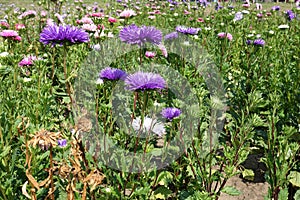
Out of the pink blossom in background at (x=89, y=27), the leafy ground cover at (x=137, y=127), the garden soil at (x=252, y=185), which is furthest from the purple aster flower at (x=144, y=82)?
the pink blossom in background at (x=89, y=27)

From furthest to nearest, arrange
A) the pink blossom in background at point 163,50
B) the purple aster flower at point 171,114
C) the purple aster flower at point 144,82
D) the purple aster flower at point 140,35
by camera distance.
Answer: the pink blossom in background at point 163,50 → the purple aster flower at point 140,35 → the purple aster flower at point 171,114 → the purple aster flower at point 144,82

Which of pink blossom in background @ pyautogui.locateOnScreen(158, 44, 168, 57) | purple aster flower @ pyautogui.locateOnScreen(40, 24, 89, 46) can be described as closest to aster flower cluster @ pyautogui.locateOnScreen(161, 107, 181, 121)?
purple aster flower @ pyautogui.locateOnScreen(40, 24, 89, 46)

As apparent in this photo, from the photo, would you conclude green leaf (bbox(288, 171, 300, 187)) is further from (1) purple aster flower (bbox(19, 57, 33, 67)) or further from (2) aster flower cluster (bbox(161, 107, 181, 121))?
(1) purple aster flower (bbox(19, 57, 33, 67))

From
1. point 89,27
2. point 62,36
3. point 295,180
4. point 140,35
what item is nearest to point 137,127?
point 140,35

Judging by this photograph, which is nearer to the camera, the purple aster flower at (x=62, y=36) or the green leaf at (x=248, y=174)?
the purple aster flower at (x=62, y=36)

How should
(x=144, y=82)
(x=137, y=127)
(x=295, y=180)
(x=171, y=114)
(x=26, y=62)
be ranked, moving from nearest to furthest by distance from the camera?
(x=144, y=82) < (x=171, y=114) < (x=137, y=127) < (x=295, y=180) < (x=26, y=62)

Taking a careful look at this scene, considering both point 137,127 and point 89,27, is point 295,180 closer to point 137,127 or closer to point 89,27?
point 137,127

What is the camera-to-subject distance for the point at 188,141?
1.84 m

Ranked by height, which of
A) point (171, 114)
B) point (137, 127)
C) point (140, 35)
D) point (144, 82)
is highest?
point (140, 35)

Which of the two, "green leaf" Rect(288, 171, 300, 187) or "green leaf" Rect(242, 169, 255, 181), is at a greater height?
"green leaf" Rect(288, 171, 300, 187)

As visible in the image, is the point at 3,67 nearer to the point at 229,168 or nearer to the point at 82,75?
the point at 82,75

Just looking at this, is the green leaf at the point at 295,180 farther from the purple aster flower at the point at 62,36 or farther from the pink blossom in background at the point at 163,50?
the purple aster flower at the point at 62,36

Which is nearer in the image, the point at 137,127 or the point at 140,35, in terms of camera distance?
the point at 140,35

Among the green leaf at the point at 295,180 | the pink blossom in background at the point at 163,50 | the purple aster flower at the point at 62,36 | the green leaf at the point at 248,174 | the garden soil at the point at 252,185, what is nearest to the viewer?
the purple aster flower at the point at 62,36
